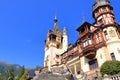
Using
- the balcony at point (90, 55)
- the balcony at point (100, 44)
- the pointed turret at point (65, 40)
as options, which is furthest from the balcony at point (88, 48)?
the pointed turret at point (65, 40)

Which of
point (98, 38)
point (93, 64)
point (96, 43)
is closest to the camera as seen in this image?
point (93, 64)

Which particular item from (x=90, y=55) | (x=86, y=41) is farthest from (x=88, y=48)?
(x=86, y=41)

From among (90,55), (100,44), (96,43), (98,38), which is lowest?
(90,55)

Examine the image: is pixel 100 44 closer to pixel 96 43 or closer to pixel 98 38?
pixel 96 43

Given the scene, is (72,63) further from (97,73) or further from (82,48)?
(97,73)

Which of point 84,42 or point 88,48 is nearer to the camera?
point 88,48

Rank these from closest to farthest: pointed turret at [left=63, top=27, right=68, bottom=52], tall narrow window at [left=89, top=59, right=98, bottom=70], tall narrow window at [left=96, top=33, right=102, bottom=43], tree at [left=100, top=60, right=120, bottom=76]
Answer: tree at [left=100, top=60, right=120, bottom=76]
tall narrow window at [left=89, top=59, right=98, bottom=70]
tall narrow window at [left=96, top=33, right=102, bottom=43]
pointed turret at [left=63, top=27, right=68, bottom=52]

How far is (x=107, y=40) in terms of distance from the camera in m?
36.5

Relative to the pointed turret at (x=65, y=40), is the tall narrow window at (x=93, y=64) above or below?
below

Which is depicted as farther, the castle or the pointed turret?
the pointed turret

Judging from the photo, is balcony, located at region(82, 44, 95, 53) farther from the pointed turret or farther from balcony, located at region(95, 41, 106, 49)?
the pointed turret

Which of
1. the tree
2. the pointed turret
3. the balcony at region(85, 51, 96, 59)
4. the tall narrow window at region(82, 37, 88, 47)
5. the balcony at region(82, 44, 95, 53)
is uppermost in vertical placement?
the pointed turret

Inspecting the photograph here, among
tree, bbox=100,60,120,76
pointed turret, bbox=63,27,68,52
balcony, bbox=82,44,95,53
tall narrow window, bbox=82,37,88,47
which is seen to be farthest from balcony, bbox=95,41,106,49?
pointed turret, bbox=63,27,68,52

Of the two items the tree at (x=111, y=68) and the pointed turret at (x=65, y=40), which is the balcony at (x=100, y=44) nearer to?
the tree at (x=111, y=68)
